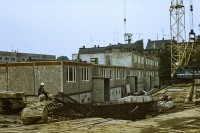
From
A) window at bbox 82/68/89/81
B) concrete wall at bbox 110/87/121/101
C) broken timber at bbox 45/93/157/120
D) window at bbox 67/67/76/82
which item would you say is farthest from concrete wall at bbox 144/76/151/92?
broken timber at bbox 45/93/157/120

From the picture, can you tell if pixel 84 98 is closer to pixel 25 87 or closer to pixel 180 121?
pixel 25 87

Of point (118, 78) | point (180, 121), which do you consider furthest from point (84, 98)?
point (180, 121)

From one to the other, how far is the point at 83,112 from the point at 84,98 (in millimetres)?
12700

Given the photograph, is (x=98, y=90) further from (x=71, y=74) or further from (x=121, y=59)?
(x=121, y=59)

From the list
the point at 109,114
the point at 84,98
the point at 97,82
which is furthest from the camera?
the point at 97,82

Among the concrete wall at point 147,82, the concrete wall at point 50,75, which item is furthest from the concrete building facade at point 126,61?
the concrete wall at point 50,75

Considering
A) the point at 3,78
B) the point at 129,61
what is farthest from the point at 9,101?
the point at 129,61

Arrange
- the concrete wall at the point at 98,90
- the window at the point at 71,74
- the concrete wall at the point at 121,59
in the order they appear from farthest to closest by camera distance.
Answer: the concrete wall at the point at 121,59 < the concrete wall at the point at 98,90 < the window at the point at 71,74

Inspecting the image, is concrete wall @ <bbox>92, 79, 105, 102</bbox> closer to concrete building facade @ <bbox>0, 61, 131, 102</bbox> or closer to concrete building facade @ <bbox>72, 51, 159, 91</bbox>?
concrete building facade @ <bbox>0, 61, 131, 102</bbox>

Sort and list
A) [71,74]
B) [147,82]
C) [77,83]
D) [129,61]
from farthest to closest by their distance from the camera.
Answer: [147,82] < [129,61] < [77,83] < [71,74]

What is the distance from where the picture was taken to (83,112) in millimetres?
15547

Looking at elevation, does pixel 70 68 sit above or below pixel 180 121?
above

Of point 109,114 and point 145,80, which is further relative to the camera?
point 145,80

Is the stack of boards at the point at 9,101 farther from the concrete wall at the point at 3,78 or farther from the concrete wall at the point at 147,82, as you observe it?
the concrete wall at the point at 147,82
